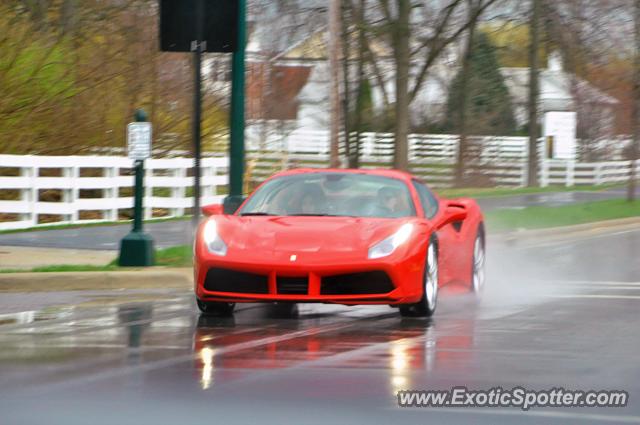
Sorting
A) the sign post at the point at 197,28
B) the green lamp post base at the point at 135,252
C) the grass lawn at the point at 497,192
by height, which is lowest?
the grass lawn at the point at 497,192

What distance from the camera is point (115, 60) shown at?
1169 inches

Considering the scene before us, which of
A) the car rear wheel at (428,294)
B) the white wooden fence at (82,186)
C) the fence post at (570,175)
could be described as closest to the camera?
the car rear wheel at (428,294)

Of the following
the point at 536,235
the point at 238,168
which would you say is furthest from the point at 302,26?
the point at 238,168

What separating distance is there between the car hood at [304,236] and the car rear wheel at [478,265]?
2.37 metres

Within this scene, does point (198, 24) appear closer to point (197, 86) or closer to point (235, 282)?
point (197, 86)

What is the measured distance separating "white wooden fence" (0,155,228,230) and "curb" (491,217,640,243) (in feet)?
23.7

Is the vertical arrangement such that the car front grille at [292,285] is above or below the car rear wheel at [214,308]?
above

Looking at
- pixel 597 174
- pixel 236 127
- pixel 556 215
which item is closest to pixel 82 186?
pixel 236 127

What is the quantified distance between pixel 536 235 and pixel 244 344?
16.2 meters

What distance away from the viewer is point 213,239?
39.1 ft

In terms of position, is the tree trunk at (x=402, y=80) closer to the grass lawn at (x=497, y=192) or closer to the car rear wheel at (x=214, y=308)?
the grass lawn at (x=497, y=192)

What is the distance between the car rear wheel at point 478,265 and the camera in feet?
47.2

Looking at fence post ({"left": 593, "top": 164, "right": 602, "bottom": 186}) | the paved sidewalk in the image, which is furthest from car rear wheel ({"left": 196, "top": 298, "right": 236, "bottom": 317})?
fence post ({"left": 593, "top": 164, "right": 602, "bottom": 186})

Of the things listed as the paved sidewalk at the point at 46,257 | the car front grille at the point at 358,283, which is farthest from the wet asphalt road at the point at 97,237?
the car front grille at the point at 358,283
